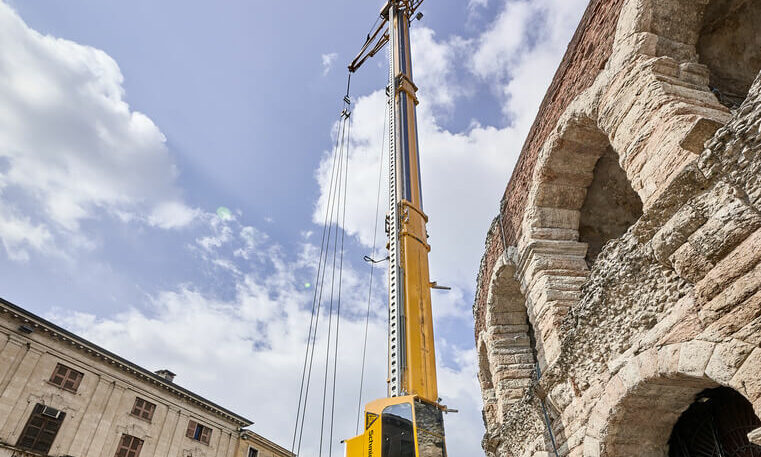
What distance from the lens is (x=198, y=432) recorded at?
61.2 feet

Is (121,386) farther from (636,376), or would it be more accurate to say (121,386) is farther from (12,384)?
(636,376)

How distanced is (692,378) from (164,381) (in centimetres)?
1858

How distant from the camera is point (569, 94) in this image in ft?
17.8

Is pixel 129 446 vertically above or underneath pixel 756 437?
above

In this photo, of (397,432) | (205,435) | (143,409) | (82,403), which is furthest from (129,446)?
(397,432)

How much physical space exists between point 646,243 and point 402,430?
2.54 metres

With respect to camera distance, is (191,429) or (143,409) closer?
(143,409)

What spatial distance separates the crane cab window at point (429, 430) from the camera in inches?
156

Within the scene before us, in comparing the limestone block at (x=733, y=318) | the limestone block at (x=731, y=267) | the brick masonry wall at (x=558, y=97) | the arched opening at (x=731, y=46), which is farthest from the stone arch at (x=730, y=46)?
the limestone block at (x=733, y=318)

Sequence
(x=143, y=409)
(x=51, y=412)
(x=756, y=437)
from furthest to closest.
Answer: (x=143, y=409), (x=51, y=412), (x=756, y=437)

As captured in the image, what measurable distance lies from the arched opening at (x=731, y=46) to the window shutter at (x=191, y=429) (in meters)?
19.7

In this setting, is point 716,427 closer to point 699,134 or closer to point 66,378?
point 699,134

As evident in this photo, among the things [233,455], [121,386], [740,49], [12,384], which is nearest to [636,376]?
[740,49]

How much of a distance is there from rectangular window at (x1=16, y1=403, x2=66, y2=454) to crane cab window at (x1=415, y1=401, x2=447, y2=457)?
1448cm
